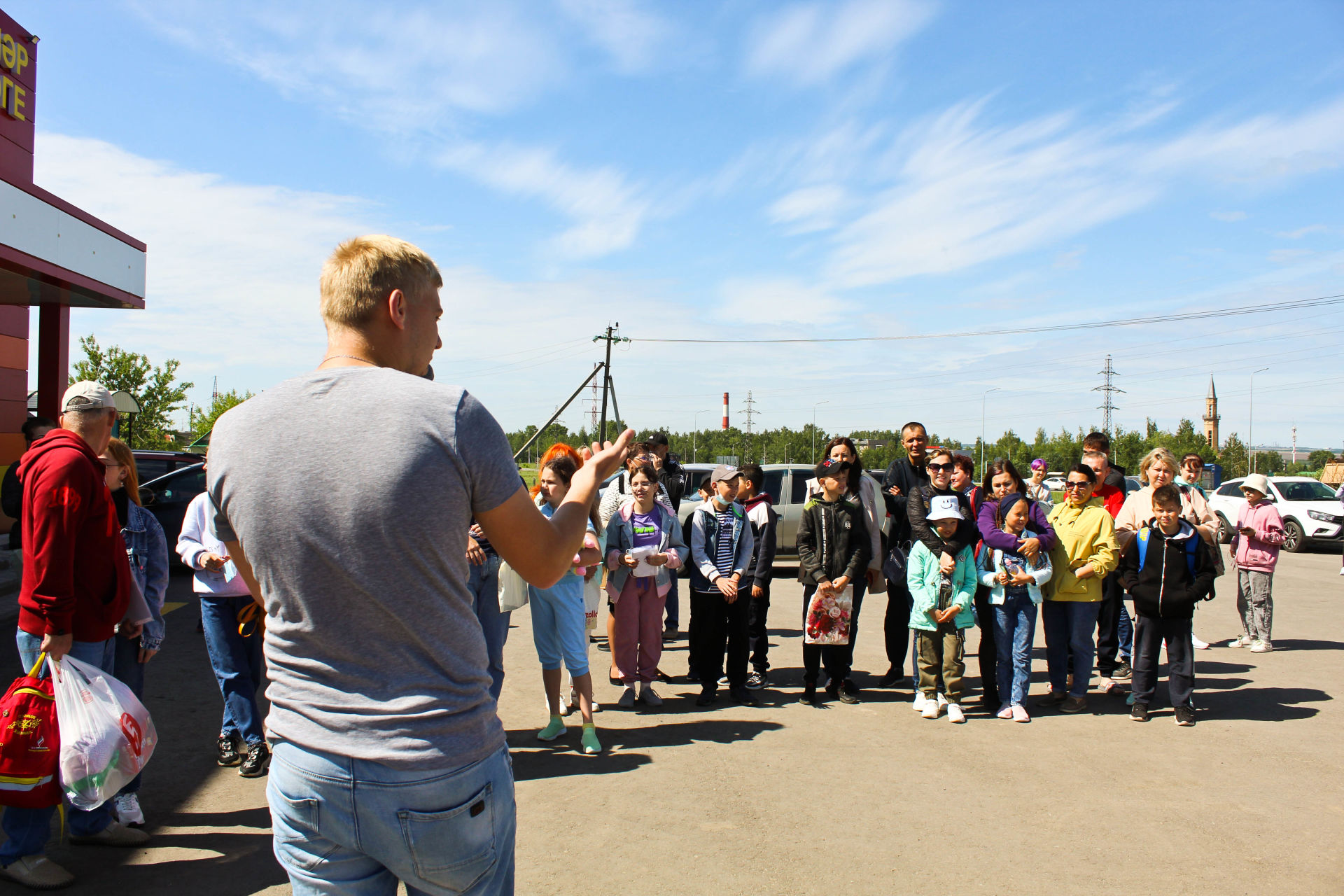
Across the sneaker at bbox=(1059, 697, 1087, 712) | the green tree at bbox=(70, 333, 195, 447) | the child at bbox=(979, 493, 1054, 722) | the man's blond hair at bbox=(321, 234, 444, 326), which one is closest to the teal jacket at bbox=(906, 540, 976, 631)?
the child at bbox=(979, 493, 1054, 722)

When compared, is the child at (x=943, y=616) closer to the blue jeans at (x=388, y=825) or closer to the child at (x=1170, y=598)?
the child at (x=1170, y=598)

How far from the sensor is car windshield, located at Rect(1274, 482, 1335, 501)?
20016 millimetres

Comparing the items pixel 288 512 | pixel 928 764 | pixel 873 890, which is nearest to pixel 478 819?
pixel 288 512

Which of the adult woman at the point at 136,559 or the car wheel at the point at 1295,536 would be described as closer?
the adult woman at the point at 136,559

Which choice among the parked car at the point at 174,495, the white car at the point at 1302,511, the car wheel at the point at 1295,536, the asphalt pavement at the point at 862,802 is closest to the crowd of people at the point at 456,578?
the asphalt pavement at the point at 862,802

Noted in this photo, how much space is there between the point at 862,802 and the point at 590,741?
1716 millimetres

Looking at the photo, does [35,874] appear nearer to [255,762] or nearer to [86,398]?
[255,762]

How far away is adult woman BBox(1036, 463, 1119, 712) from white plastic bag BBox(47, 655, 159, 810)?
6.05m

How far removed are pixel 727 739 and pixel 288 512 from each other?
4.68 m

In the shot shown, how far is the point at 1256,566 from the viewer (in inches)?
341

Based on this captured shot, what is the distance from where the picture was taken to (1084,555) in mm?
6703

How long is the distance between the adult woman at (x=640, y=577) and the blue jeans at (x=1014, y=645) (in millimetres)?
2485

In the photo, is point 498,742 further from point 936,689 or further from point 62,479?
point 936,689

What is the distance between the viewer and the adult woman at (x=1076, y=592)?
659cm
